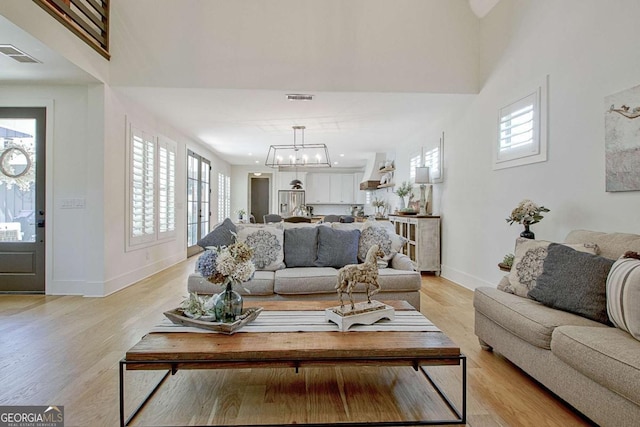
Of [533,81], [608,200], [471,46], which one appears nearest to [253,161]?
[471,46]

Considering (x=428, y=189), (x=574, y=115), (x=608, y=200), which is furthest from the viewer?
(x=428, y=189)

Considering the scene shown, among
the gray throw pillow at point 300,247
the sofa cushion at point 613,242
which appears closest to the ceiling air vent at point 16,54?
the gray throw pillow at point 300,247

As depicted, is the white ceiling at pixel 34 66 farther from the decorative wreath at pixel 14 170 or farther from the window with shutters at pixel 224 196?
the window with shutters at pixel 224 196

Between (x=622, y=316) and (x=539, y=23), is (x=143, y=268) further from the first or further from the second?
(x=539, y=23)

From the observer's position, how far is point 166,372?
2.22m

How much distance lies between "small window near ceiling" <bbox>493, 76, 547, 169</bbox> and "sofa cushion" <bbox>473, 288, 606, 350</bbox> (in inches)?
64.4

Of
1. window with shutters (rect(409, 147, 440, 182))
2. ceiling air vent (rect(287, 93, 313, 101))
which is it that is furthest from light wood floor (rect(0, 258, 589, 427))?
window with shutters (rect(409, 147, 440, 182))

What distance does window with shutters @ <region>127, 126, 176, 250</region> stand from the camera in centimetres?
485

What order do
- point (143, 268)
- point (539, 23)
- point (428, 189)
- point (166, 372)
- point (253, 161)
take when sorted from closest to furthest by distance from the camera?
1. point (166, 372)
2. point (539, 23)
3. point (143, 268)
4. point (428, 189)
5. point (253, 161)

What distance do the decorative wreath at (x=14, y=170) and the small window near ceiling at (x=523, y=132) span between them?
5.59 metres

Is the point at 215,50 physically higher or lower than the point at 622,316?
higher

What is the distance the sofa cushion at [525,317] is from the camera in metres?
1.88

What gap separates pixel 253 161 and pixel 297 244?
7.83 m

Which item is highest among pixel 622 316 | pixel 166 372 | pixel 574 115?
pixel 574 115
